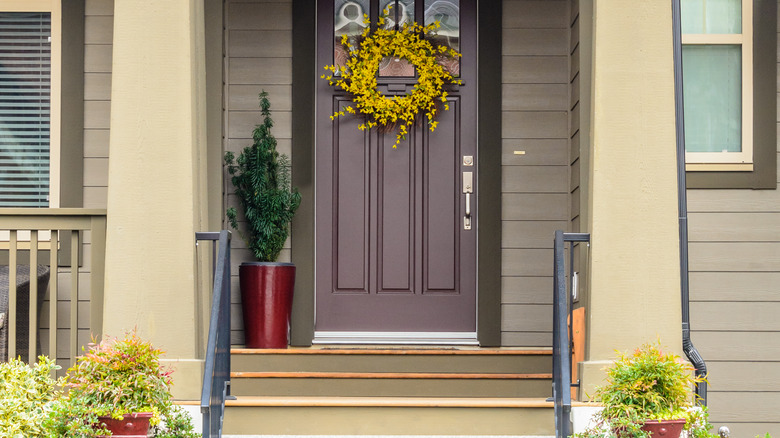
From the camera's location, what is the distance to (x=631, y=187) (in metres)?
4.00

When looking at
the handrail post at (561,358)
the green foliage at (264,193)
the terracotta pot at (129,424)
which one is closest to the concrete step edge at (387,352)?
the green foliage at (264,193)

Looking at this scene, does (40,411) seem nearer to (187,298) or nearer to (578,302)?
(187,298)

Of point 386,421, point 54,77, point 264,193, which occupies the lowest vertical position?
point 386,421

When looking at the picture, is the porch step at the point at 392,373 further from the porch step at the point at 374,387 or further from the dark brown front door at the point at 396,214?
the dark brown front door at the point at 396,214

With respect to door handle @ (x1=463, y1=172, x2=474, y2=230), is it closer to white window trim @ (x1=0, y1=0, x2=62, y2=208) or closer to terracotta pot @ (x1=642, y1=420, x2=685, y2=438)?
terracotta pot @ (x1=642, y1=420, x2=685, y2=438)

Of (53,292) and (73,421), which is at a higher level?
(53,292)

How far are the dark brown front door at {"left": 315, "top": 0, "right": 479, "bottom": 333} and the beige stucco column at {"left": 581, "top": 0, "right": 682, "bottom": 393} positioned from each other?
1432mm

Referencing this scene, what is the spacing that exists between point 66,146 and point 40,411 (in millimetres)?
2076

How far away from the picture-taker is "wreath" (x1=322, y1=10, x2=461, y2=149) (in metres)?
5.36

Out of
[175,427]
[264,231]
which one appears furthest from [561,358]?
[264,231]

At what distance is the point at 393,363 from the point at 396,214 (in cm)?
96

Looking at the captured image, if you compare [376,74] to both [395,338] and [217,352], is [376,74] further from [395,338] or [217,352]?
[217,352]

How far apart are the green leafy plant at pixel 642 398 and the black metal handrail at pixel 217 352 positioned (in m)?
1.47

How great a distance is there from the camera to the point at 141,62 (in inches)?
157
